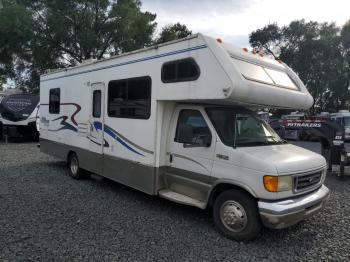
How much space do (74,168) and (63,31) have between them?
1595 cm

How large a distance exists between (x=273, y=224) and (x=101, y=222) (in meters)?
2.76

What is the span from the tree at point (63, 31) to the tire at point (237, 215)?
63.5ft

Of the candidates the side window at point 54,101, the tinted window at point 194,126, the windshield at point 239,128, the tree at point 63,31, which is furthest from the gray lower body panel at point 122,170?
the tree at point 63,31

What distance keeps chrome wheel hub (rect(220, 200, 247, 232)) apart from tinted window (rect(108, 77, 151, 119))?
2.22 metres

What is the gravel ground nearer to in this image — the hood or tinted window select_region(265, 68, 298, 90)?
the hood

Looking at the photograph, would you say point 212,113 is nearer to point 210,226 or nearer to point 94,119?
point 210,226

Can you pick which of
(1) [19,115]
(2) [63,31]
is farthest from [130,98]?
(2) [63,31]

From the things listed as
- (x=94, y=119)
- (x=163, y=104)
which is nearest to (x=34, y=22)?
(x=94, y=119)

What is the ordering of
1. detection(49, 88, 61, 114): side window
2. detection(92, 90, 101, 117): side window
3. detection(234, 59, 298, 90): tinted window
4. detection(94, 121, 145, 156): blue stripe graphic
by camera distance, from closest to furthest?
detection(234, 59, 298, 90): tinted window → detection(94, 121, 145, 156): blue stripe graphic → detection(92, 90, 101, 117): side window → detection(49, 88, 61, 114): side window

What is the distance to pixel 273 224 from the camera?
458 centimetres

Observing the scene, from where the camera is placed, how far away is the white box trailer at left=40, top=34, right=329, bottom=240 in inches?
189

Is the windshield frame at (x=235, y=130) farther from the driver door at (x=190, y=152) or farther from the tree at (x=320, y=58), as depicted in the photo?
the tree at (x=320, y=58)

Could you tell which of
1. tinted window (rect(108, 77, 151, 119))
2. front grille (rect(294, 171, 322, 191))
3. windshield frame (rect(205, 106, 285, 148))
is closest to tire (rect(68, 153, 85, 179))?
tinted window (rect(108, 77, 151, 119))

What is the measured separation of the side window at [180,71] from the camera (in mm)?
5352
